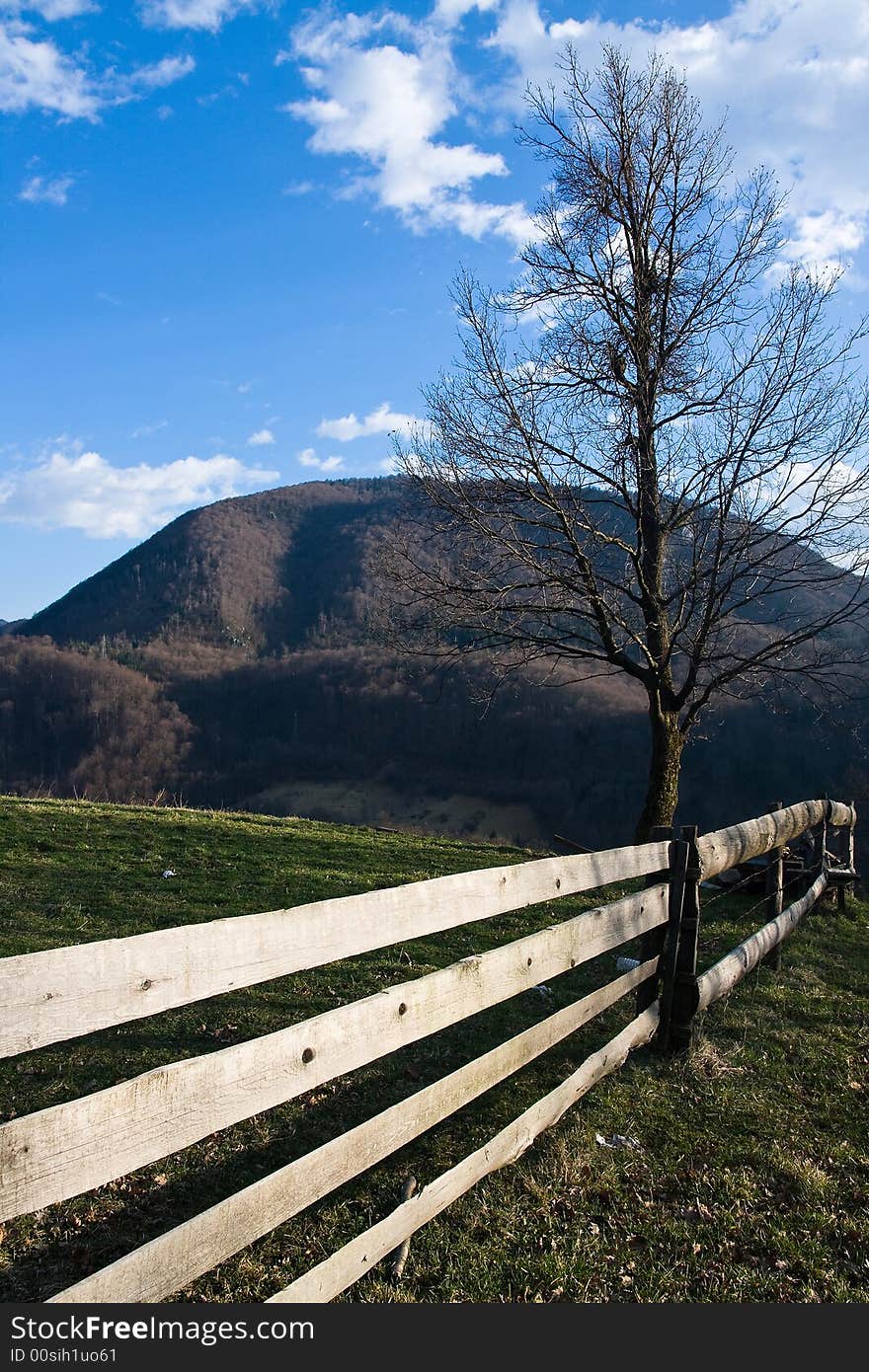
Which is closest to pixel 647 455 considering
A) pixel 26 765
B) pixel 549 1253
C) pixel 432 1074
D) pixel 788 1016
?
pixel 788 1016

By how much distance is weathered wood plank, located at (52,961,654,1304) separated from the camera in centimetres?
228

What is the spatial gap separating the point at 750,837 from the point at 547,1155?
4181mm

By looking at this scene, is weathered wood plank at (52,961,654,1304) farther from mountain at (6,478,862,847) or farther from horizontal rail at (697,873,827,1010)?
mountain at (6,478,862,847)

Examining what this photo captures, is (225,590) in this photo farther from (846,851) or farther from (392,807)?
(846,851)

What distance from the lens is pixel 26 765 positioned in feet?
369

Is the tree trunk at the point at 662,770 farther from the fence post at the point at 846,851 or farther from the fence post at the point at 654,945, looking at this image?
the fence post at the point at 654,945

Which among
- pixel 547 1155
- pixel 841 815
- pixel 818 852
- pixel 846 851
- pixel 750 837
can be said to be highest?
pixel 750 837

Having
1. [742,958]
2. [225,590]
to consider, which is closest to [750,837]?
[742,958]

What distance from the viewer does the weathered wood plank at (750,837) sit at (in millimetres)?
6398

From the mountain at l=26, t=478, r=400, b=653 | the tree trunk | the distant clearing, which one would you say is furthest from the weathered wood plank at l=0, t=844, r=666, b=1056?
the mountain at l=26, t=478, r=400, b=653

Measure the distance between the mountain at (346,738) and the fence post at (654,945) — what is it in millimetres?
66542

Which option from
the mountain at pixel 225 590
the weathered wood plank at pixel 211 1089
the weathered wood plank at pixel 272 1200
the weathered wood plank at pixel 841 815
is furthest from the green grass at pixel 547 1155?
the mountain at pixel 225 590

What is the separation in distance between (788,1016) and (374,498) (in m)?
199

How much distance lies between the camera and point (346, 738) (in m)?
126
